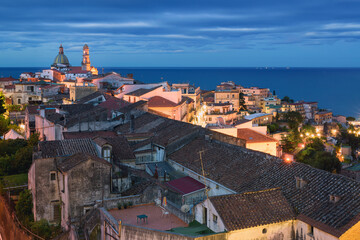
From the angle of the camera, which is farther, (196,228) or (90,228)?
(90,228)

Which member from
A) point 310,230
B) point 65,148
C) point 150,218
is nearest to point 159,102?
point 65,148

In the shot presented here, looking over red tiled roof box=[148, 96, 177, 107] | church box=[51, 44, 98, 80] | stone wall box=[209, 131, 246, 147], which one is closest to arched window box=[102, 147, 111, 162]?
stone wall box=[209, 131, 246, 147]

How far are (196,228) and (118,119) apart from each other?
20.6m

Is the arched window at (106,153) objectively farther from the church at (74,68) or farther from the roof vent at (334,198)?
the church at (74,68)

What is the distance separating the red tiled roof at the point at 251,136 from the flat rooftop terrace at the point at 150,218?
56.5 feet

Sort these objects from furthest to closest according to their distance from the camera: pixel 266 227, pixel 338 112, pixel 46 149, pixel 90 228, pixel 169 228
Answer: pixel 338 112, pixel 46 149, pixel 90 228, pixel 169 228, pixel 266 227

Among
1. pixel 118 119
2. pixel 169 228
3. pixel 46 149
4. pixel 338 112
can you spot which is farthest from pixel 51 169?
pixel 338 112

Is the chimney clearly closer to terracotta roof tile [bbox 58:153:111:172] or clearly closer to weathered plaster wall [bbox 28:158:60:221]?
weathered plaster wall [bbox 28:158:60:221]

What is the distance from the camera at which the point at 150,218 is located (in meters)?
15.6

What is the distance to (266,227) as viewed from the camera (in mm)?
13141

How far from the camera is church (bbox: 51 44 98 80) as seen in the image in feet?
294

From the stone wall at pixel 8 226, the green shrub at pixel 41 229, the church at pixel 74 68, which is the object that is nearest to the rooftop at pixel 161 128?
the green shrub at pixel 41 229

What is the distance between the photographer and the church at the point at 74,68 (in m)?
89.8

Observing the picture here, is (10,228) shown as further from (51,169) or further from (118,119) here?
(118,119)
